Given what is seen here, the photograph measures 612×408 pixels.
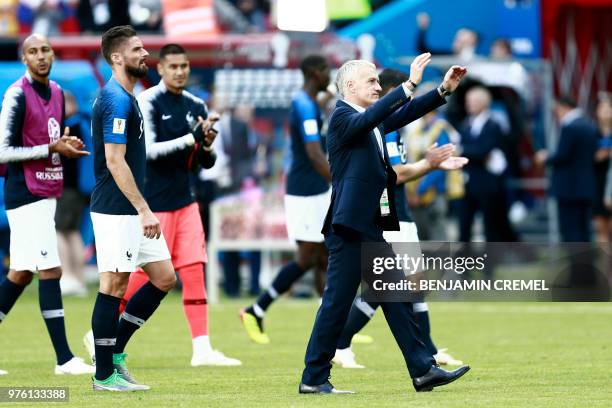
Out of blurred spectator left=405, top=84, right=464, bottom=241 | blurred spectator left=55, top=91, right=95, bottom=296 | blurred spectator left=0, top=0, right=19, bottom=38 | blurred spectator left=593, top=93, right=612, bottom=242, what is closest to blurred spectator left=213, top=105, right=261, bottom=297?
blurred spectator left=55, top=91, right=95, bottom=296

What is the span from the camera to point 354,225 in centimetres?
994

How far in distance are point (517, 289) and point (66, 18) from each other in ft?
56.8

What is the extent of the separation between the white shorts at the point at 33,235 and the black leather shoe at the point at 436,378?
11.0 feet

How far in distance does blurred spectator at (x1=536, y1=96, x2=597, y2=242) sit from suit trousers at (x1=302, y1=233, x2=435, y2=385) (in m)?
11.6

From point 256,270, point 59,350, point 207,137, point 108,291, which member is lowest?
point 256,270

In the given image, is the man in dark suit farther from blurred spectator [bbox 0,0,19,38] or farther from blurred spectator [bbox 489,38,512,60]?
blurred spectator [bbox 0,0,19,38]

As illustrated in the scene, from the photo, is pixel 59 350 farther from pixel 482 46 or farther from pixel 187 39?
pixel 482 46

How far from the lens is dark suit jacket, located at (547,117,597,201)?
2136 cm

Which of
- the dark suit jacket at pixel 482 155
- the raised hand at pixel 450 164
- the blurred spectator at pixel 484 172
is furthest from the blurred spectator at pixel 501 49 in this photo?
the raised hand at pixel 450 164

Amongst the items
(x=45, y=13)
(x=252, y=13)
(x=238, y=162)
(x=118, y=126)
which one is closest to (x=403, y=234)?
(x=118, y=126)

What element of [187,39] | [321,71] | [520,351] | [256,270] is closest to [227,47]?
[187,39]

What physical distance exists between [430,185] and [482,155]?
5.77ft

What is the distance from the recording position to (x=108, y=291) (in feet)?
34.4

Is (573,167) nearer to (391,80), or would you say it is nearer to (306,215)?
(306,215)
